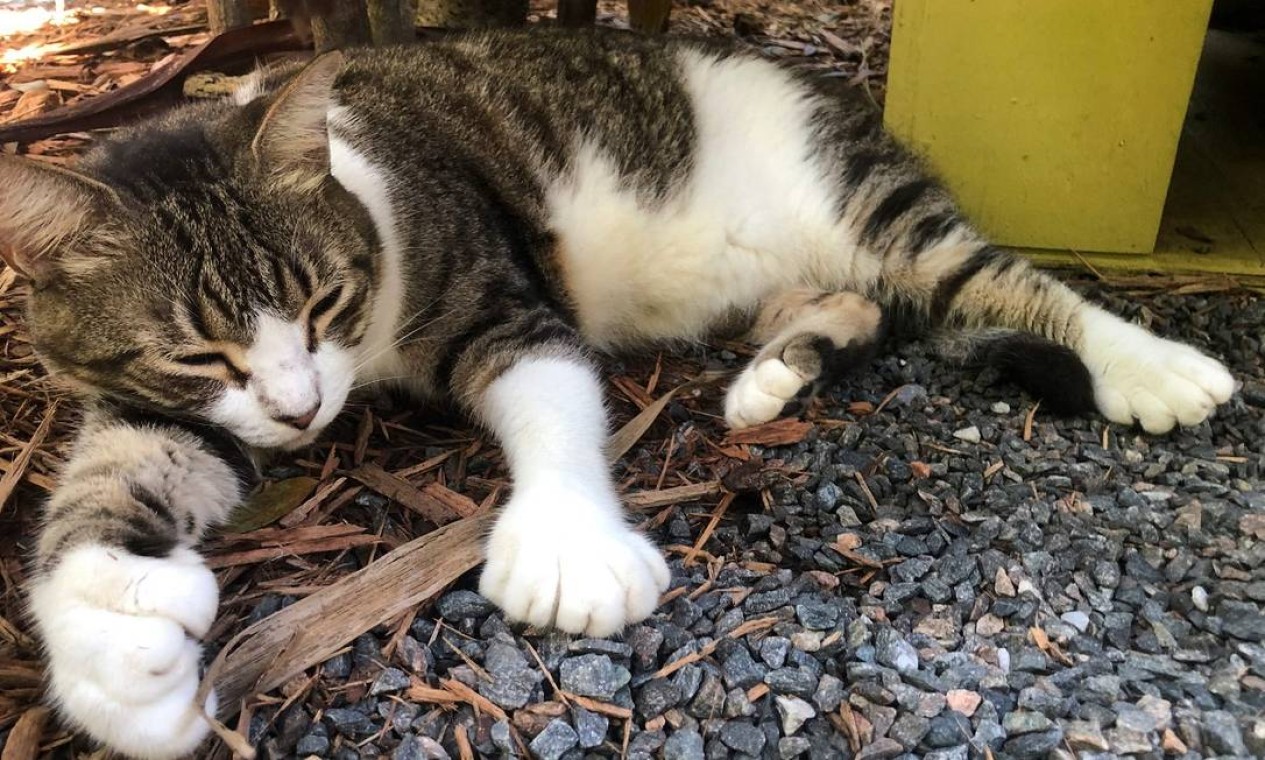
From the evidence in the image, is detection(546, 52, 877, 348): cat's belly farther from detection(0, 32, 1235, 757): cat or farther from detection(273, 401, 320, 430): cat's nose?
detection(273, 401, 320, 430): cat's nose

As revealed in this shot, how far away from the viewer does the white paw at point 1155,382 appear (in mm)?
2047

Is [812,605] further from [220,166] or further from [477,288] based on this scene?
[220,166]

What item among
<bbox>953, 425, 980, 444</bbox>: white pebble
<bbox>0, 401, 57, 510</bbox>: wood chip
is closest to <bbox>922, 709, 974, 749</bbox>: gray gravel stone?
<bbox>953, 425, 980, 444</bbox>: white pebble

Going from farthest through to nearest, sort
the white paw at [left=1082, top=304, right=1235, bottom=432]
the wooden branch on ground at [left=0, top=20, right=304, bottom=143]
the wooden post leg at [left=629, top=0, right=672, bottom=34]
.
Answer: the wooden post leg at [left=629, top=0, right=672, bottom=34] < the wooden branch on ground at [left=0, top=20, right=304, bottom=143] < the white paw at [left=1082, top=304, right=1235, bottom=432]

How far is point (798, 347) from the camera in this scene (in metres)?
2.22

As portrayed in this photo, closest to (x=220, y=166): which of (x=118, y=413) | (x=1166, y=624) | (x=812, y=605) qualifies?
(x=118, y=413)

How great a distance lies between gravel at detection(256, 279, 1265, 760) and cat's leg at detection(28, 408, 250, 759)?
15 cm

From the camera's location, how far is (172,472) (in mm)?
1714

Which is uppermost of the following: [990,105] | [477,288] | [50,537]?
[990,105]

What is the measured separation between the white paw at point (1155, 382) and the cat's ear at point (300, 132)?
5.56 ft

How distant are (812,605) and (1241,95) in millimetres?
3428

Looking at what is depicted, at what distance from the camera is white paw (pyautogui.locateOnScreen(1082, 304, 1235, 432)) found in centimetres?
205

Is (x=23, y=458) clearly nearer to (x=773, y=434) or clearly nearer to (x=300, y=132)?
(x=300, y=132)

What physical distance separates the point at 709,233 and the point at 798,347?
489mm
